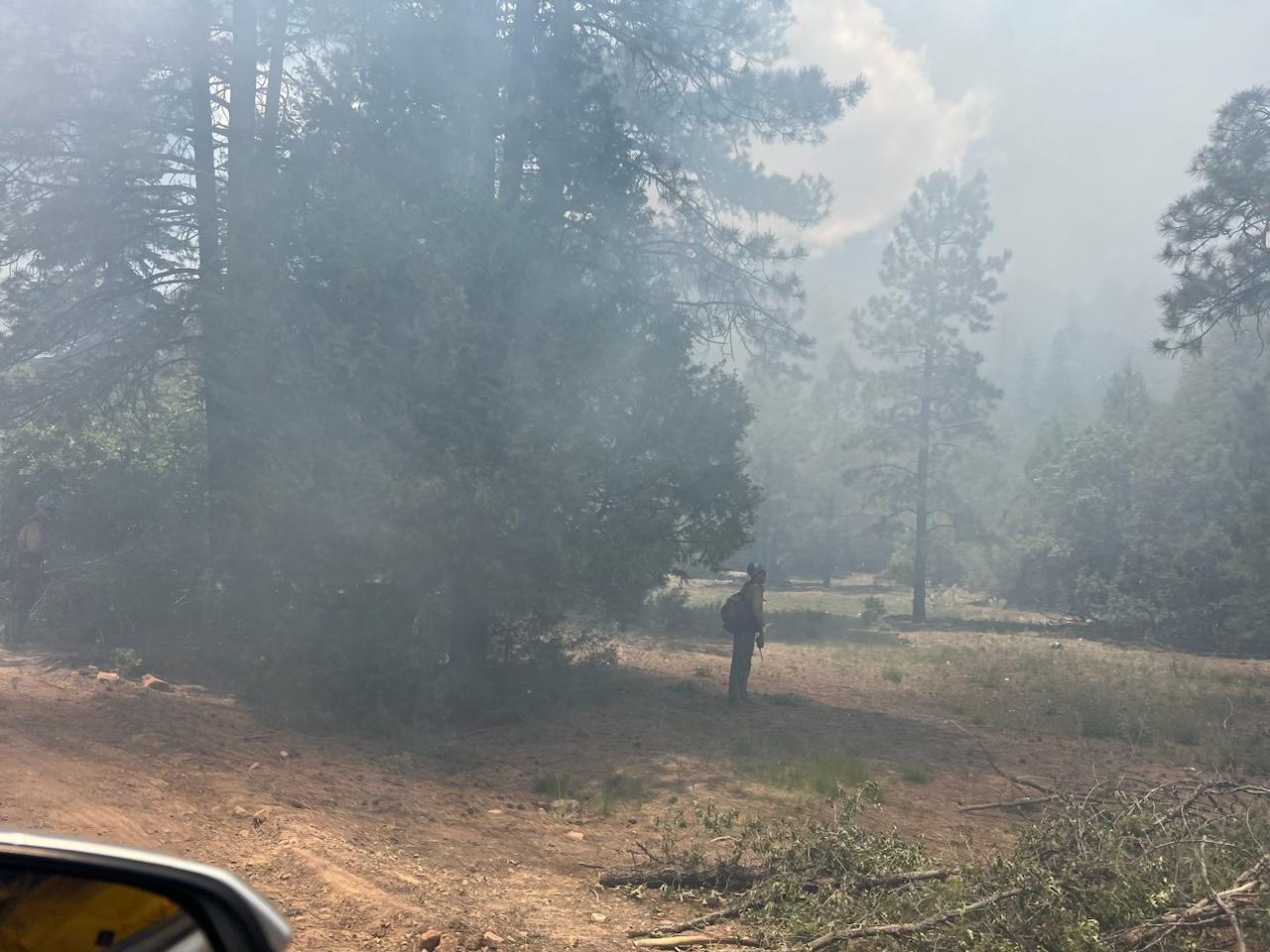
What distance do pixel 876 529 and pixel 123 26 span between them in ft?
84.5

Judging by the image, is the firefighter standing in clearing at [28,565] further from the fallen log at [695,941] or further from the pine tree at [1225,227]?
the pine tree at [1225,227]

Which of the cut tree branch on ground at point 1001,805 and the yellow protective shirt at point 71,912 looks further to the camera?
the cut tree branch on ground at point 1001,805

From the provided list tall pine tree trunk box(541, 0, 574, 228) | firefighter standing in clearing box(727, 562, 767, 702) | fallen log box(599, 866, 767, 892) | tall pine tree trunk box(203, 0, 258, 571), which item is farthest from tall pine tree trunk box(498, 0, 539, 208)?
fallen log box(599, 866, 767, 892)

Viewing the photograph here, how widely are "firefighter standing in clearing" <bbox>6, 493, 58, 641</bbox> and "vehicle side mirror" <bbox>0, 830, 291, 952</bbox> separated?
1255 cm

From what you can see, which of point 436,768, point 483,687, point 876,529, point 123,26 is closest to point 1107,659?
point 876,529

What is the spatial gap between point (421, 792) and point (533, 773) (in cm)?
134

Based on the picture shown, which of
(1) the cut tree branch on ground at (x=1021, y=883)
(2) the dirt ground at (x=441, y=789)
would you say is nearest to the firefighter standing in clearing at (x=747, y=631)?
(2) the dirt ground at (x=441, y=789)

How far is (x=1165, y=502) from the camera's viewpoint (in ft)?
92.1

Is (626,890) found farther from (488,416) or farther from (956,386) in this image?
(956,386)

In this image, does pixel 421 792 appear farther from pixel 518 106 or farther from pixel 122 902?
pixel 518 106

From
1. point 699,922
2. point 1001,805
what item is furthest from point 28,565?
point 1001,805

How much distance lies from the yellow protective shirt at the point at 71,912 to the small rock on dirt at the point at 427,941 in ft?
10.5

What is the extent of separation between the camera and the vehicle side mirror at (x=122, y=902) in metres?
1.70

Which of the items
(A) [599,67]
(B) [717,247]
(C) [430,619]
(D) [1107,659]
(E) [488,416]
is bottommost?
(D) [1107,659]
